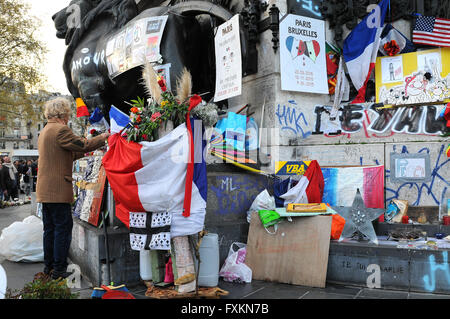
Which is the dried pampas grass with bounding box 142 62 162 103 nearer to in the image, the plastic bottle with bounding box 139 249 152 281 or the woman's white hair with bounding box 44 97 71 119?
the woman's white hair with bounding box 44 97 71 119

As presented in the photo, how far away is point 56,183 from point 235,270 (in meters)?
2.56

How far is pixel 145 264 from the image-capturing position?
4.71 meters

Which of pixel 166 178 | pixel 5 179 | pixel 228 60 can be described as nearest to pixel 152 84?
pixel 166 178

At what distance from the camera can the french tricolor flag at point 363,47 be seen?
718 centimetres

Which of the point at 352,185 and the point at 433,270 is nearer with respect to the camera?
the point at 433,270

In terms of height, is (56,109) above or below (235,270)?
above

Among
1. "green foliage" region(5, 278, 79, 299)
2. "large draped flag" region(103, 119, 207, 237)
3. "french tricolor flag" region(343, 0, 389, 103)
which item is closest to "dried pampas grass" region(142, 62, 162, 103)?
"large draped flag" region(103, 119, 207, 237)

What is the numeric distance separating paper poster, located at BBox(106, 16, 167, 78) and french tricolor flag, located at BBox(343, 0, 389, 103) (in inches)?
150

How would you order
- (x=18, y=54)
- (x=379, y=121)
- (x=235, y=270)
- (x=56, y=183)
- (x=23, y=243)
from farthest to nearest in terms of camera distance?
(x=18, y=54) < (x=379, y=121) < (x=23, y=243) < (x=235, y=270) < (x=56, y=183)

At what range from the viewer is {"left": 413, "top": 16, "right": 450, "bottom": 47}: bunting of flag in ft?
22.3

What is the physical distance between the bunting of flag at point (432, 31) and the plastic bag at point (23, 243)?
752 centimetres

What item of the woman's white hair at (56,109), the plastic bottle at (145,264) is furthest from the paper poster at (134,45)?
the plastic bottle at (145,264)

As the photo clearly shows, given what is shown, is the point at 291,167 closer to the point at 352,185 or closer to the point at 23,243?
the point at 352,185

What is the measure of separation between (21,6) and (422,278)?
26.9 metres
